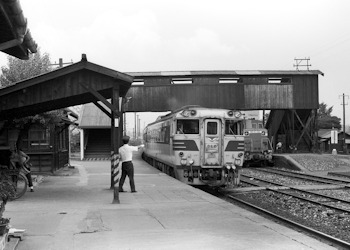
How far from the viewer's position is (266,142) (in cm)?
3052

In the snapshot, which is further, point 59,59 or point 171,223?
point 59,59

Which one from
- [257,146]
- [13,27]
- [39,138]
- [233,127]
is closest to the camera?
[13,27]

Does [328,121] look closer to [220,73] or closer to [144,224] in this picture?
[220,73]

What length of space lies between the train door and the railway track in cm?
133

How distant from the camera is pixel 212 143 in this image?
1580 centimetres

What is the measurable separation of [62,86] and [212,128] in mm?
5751

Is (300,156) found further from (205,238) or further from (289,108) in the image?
(205,238)

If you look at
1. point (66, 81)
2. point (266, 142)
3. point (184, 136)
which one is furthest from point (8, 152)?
point (266, 142)

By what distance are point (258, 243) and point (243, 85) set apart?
30667 millimetres

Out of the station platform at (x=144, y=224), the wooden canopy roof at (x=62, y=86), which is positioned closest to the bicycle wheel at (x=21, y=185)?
the station platform at (x=144, y=224)

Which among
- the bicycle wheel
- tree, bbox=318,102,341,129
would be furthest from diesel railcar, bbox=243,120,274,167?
tree, bbox=318,102,341,129

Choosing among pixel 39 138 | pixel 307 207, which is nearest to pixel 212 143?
pixel 307 207

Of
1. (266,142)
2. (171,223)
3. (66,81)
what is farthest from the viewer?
(266,142)

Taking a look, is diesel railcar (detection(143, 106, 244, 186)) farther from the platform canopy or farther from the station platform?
the platform canopy
